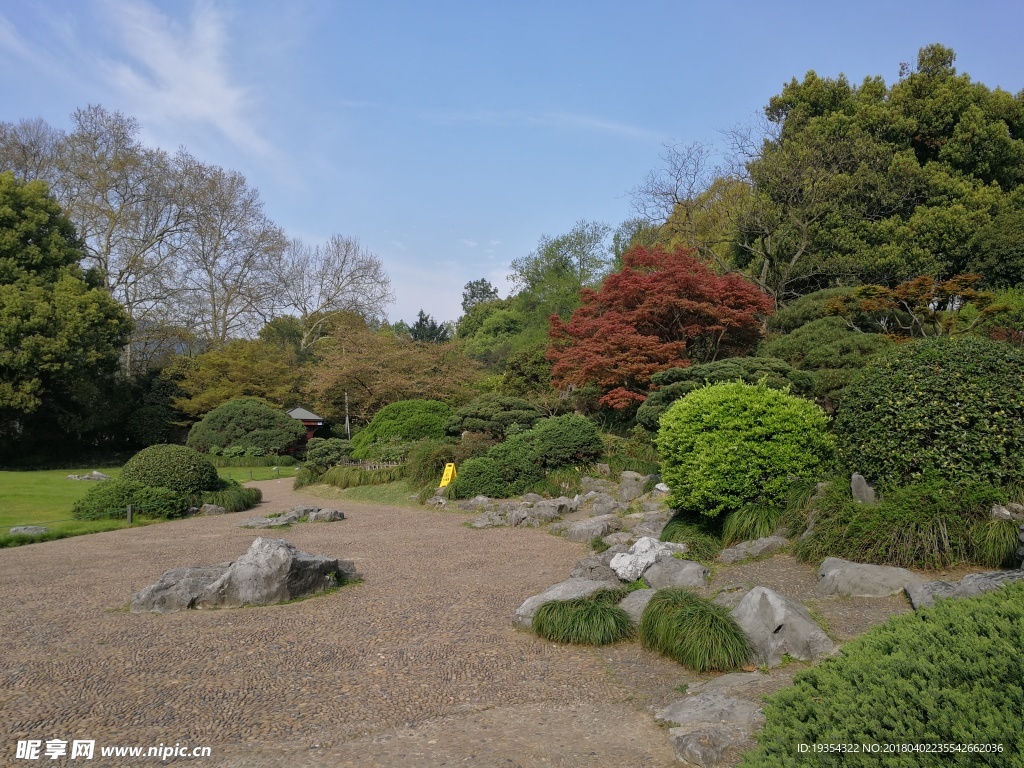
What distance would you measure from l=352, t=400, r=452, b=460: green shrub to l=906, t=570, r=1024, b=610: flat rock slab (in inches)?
608

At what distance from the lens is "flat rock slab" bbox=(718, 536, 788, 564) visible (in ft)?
21.0

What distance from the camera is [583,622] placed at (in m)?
5.17

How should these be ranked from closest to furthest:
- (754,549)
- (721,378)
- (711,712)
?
1. (711,712)
2. (754,549)
3. (721,378)

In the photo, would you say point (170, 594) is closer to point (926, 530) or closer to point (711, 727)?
point (711, 727)

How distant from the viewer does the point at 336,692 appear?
13.9 ft

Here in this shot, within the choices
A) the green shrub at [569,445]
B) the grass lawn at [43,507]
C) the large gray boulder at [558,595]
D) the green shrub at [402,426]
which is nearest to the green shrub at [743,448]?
the large gray boulder at [558,595]

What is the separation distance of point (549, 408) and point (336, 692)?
1629cm

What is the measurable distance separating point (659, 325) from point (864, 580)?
39.6 ft

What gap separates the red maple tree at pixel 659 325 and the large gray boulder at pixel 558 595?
9.62 meters

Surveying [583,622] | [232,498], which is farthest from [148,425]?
[583,622]

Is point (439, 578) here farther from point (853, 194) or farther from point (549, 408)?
point (853, 194)

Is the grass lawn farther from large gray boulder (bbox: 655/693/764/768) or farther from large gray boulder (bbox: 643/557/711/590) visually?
large gray boulder (bbox: 655/693/764/768)

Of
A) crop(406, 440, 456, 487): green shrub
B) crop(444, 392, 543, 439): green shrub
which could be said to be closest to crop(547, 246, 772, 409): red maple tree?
crop(444, 392, 543, 439): green shrub

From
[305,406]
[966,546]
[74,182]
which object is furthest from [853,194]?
[74,182]
